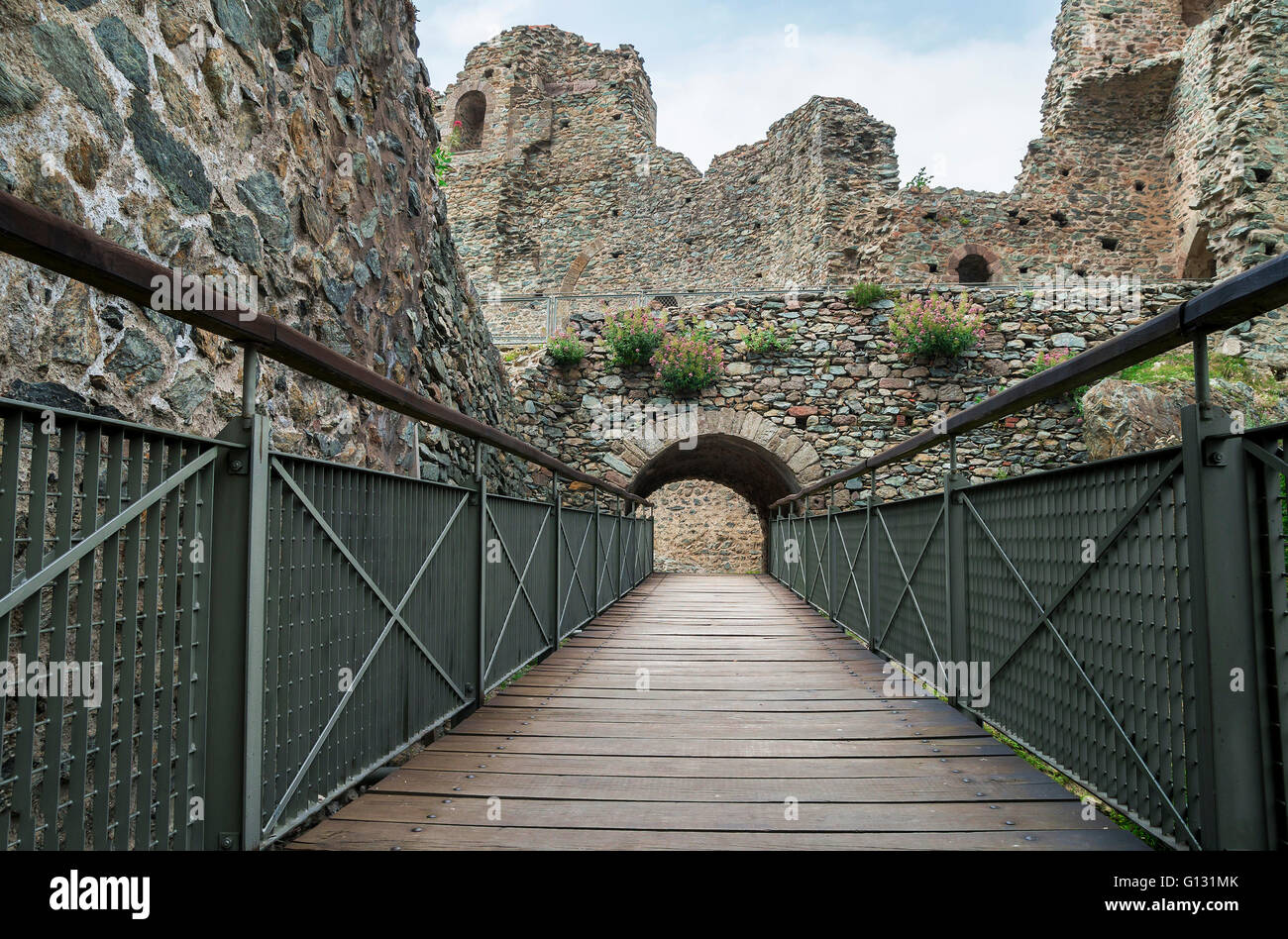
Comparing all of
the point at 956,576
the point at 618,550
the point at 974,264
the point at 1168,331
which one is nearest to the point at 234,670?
the point at 1168,331

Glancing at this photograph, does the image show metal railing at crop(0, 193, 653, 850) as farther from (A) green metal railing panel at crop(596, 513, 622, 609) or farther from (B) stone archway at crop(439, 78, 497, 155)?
(B) stone archway at crop(439, 78, 497, 155)

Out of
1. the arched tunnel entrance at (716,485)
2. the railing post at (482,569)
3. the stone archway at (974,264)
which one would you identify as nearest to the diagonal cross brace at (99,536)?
the railing post at (482,569)

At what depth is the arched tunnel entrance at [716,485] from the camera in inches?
A: 397

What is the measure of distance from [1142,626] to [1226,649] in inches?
11.7

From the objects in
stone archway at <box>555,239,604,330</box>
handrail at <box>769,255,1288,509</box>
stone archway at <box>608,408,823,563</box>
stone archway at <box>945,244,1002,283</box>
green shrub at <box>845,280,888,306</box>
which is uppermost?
stone archway at <box>555,239,604,330</box>

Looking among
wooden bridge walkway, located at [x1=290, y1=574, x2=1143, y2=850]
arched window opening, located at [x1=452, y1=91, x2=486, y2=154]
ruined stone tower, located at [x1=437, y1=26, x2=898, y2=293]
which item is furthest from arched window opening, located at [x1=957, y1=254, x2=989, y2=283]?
arched window opening, located at [x1=452, y1=91, x2=486, y2=154]

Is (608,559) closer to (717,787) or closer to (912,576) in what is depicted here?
(912,576)

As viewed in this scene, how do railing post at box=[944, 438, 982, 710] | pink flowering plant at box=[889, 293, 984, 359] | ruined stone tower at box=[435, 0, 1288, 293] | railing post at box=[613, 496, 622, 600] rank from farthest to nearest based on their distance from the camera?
ruined stone tower at box=[435, 0, 1288, 293] → pink flowering plant at box=[889, 293, 984, 359] → railing post at box=[613, 496, 622, 600] → railing post at box=[944, 438, 982, 710]

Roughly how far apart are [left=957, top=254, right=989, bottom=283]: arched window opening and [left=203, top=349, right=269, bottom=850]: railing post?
13.6 meters

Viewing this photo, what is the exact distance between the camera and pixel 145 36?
2.46 meters

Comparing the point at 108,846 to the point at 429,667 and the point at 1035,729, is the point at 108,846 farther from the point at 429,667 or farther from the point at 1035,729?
the point at 1035,729

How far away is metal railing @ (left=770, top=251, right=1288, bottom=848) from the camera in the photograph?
1190mm

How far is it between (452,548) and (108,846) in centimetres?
149

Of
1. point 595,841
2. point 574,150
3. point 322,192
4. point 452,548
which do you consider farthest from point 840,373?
point 574,150
